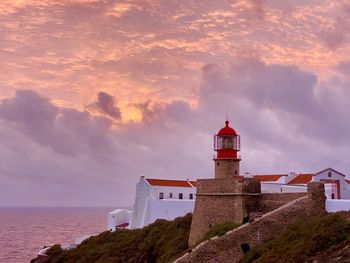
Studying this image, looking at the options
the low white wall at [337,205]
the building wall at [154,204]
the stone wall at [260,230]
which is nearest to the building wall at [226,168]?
the stone wall at [260,230]

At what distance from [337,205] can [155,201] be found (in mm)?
22779

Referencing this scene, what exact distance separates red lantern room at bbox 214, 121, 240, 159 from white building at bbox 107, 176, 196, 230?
10.1 meters

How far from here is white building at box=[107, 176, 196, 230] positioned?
155ft

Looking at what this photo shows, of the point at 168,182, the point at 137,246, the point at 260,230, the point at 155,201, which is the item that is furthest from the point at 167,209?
the point at 260,230

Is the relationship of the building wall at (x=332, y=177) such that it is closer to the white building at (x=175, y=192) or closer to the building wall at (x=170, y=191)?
the white building at (x=175, y=192)

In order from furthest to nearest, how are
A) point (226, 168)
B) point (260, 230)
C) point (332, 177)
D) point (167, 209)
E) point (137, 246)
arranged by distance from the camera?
1. point (167, 209)
2. point (332, 177)
3. point (137, 246)
4. point (226, 168)
5. point (260, 230)

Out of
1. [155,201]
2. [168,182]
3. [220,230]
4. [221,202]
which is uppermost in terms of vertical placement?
[168,182]

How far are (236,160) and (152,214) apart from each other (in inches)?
587

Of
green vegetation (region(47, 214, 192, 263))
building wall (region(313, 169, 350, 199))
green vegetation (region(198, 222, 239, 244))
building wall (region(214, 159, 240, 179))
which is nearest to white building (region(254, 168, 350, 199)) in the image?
building wall (region(313, 169, 350, 199))

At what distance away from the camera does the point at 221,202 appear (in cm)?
3425

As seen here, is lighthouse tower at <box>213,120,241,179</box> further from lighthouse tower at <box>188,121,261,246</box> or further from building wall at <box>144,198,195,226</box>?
building wall at <box>144,198,195,226</box>

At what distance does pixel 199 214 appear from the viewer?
36.1 m

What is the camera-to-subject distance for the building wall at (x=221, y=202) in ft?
108

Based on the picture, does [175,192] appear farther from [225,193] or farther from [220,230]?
[220,230]
